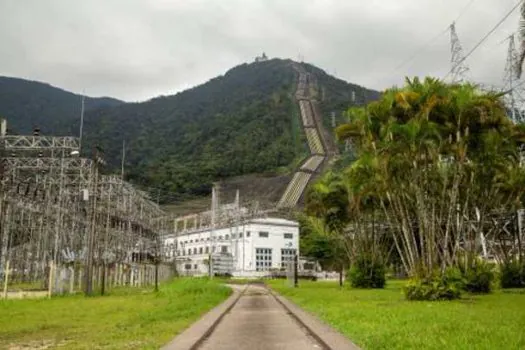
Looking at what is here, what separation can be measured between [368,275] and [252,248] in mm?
50033

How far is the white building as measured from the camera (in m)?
86.3

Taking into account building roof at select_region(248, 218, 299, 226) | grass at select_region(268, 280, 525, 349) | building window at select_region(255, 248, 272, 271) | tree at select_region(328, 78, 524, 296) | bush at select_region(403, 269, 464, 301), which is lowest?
grass at select_region(268, 280, 525, 349)

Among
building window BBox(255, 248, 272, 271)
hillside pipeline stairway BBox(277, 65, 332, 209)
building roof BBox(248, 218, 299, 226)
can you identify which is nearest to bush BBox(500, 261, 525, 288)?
building window BBox(255, 248, 272, 271)

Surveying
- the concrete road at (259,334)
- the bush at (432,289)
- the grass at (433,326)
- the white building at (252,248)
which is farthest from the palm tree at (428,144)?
the white building at (252,248)

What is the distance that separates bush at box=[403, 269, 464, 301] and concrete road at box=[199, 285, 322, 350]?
6.43 meters

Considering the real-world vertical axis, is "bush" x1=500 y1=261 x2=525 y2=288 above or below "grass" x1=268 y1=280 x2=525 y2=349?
above

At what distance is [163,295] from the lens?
31.1 m

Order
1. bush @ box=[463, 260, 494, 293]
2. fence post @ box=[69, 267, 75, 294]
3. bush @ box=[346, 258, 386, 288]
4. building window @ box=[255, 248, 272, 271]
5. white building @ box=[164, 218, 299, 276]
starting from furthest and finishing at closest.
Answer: building window @ box=[255, 248, 272, 271] < white building @ box=[164, 218, 299, 276] < bush @ box=[346, 258, 386, 288] < fence post @ box=[69, 267, 75, 294] < bush @ box=[463, 260, 494, 293]

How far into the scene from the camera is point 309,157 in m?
148

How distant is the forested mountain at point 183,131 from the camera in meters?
132

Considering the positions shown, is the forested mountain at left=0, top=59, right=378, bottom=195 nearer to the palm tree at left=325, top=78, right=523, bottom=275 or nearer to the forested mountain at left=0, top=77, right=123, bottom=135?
the forested mountain at left=0, top=77, right=123, bottom=135

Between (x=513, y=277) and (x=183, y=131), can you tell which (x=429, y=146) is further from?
(x=183, y=131)

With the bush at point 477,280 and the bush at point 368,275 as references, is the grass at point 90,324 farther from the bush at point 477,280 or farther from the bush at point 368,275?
the bush at point 368,275

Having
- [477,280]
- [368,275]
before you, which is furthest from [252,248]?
[477,280]
